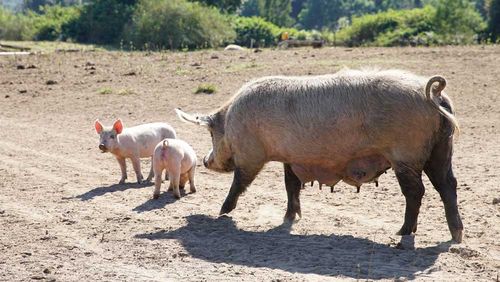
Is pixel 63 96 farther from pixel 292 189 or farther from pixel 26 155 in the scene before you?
pixel 292 189

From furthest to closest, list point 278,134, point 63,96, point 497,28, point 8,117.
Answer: point 497,28, point 63,96, point 8,117, point 278,134

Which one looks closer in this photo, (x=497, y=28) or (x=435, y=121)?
(x=435, y=121)

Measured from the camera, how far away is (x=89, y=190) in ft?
38.0

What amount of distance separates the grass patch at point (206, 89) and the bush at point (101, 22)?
23254mm

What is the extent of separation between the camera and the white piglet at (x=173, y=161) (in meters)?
10.7

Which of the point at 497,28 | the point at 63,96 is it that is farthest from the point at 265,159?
the point at 497,28

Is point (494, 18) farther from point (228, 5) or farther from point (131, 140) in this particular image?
point (131, 140)

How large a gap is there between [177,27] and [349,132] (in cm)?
2663

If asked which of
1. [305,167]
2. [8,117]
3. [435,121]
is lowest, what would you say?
[8,117]

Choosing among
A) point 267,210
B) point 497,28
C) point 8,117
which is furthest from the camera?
point 497,28

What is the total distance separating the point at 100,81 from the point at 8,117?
3888 millimetres

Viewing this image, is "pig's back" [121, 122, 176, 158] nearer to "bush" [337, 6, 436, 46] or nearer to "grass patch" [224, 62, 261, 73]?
"grass patch" [224, 62, 261, 73]

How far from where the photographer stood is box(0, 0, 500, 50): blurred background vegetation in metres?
35.3

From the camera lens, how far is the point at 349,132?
29.6 ft
